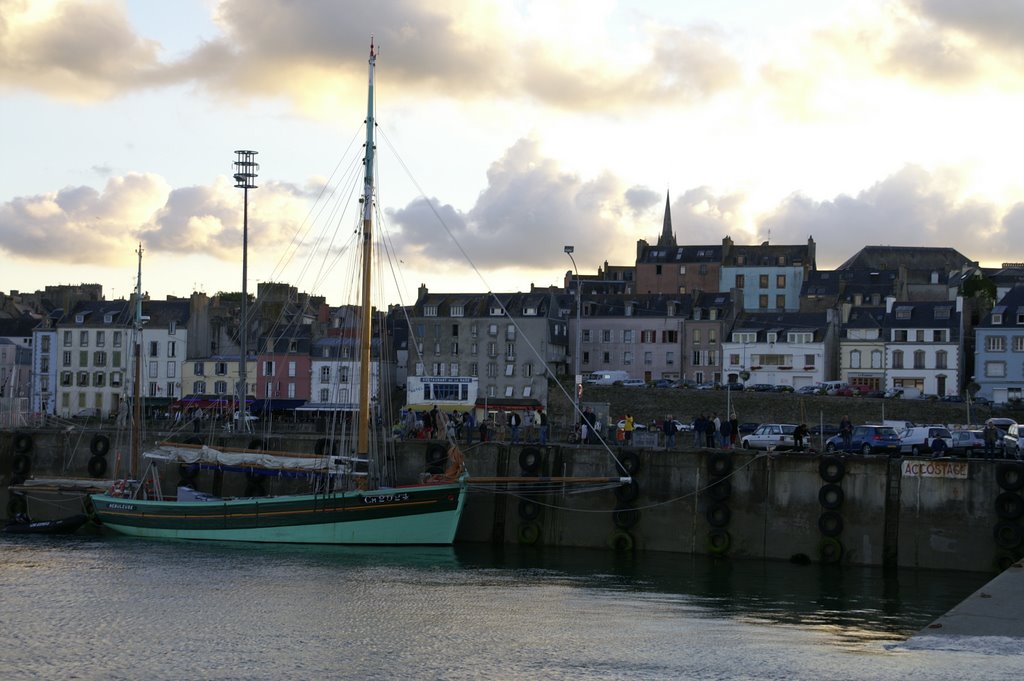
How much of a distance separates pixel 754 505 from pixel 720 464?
184 centimetres

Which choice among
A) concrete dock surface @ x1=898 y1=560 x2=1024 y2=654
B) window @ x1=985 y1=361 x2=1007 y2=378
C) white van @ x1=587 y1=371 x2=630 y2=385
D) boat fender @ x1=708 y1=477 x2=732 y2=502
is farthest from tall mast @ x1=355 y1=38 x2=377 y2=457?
window @ x1=985 y1=361 x2=1007 y2=378

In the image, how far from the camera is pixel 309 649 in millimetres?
33938

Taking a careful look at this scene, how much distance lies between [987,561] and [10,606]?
98.6 ft

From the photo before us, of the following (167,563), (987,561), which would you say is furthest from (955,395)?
(167,563)

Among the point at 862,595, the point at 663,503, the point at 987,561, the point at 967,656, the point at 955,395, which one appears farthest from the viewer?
the point at 955,395

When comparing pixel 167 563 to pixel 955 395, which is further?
pixel 955 395

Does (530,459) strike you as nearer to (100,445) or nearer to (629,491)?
(629,491)

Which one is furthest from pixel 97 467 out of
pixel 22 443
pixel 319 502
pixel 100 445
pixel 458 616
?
pixel 458 616

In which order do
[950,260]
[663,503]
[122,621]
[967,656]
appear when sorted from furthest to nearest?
[950,260]
[663,503]
[122,621]
[967,656]

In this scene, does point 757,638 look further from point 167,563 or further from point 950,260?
point 950,260

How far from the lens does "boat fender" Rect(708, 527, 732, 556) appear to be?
48.7m

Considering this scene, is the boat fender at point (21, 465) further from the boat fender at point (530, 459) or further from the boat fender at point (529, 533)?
the boat fender at point (529, 533)

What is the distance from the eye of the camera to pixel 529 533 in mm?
51938

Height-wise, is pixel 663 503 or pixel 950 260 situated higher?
pixel 950 260
